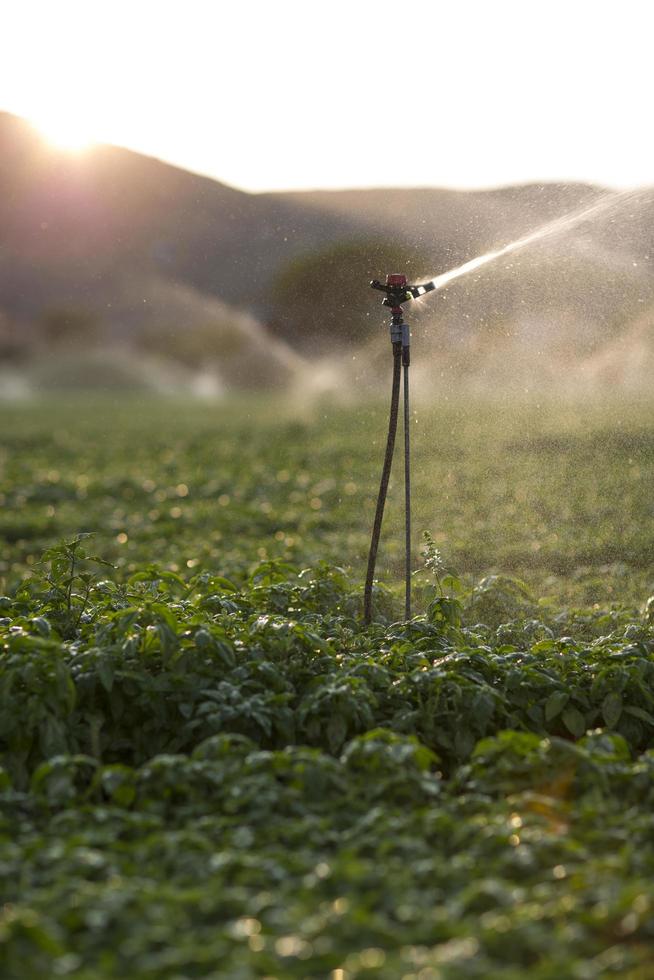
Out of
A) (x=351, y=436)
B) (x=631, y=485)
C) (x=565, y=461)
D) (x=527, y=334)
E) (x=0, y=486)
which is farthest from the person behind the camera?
(x=351, y=436)

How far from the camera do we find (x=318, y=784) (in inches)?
128

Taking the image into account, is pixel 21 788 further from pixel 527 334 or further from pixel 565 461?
pixel 565 461

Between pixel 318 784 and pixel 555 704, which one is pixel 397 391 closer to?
pixel 555 704

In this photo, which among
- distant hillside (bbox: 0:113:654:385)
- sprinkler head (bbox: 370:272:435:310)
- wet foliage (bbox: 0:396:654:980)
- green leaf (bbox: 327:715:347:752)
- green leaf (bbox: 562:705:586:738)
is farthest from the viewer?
distant hillside (bbox: 0:113:654:385)

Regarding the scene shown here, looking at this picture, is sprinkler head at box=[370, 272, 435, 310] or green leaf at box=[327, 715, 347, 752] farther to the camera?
sprinkler head at box=[370, 272, 435, 310]

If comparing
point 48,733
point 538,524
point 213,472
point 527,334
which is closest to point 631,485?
point 538,524

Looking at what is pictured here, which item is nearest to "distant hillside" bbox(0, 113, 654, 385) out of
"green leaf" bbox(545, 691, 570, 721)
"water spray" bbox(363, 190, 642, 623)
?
"water spray" bbox(363, 190, 642, 623)

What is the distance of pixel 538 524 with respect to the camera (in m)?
8.84

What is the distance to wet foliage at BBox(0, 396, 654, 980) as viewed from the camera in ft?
8.50

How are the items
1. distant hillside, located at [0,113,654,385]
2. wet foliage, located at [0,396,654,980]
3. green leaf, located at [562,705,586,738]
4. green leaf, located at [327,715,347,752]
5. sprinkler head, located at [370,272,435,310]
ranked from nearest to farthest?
wet foliage, located at [0,396,654,980]
green leaf, located at [327,715,347,752]
green leaf, located at [562,705,586,738]
sprinkler head, located at [370,272,435,310]
distant hillside, located at [0,113,654,385]

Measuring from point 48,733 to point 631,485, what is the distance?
695 centimetres

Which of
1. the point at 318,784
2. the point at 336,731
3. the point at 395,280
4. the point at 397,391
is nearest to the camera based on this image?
the point at 318,784

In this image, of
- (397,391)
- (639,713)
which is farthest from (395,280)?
(639,713)

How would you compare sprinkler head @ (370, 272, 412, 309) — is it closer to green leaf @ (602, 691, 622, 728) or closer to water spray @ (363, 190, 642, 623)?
water spray @ (363, 190, 642, 623)
